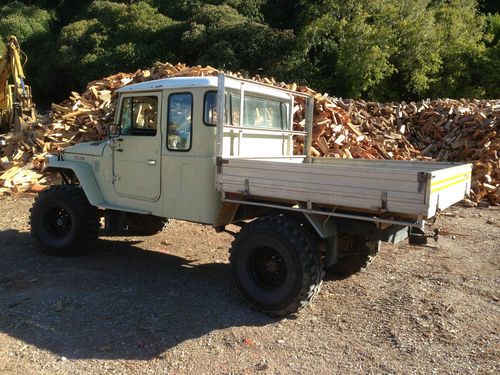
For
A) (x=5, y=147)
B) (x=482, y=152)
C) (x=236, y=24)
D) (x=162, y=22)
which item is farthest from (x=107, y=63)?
(x=482, y=152)

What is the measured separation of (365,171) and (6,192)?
9482 mm

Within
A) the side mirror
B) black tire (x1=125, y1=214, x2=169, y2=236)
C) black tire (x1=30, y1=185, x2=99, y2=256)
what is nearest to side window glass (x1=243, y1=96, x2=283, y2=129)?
the side mirror

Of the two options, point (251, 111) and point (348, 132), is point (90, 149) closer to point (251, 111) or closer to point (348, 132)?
point (251, 111)

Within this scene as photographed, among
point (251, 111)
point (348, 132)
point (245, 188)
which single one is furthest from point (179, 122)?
point (348, 132)

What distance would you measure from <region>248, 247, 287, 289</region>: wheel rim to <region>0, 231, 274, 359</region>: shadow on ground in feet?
1.15

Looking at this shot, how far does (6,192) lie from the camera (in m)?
11.1

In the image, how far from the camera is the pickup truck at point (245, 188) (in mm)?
4457

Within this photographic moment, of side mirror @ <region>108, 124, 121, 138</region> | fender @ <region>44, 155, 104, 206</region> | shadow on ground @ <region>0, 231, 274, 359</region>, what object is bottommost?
shadow on ground @ <region>0, 231, 274, 359</region>

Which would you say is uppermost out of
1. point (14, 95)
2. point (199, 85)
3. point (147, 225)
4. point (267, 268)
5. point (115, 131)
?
point (14, 95)

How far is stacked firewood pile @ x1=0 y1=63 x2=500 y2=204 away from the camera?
1163 centimetres

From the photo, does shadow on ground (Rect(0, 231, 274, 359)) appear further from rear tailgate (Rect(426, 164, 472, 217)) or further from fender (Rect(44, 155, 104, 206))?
rear tailgate (Rect(426, 164, 472, 217))

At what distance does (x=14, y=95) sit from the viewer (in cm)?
1427

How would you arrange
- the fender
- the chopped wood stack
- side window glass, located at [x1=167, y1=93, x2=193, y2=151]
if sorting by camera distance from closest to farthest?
side window glass, located at [x1=167, y1=93, x2=193, y2=151] → the fender → the chopped wood stack

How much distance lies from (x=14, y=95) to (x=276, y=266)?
12203 millimetres
